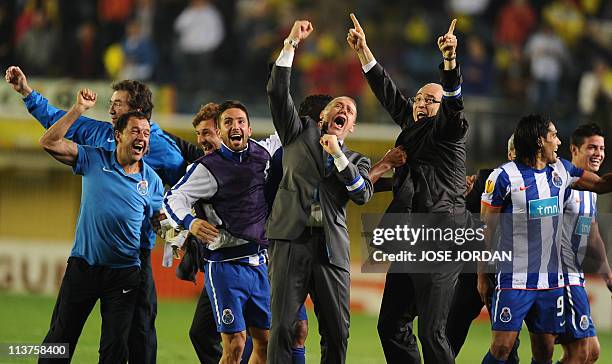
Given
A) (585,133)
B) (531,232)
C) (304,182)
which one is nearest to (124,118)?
(304,182)

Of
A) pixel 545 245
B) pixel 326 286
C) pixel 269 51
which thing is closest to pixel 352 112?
pixel 326 286

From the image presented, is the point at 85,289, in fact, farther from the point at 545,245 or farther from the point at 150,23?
the point at 150,23

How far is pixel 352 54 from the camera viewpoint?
16.6 m

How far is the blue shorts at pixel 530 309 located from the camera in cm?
730

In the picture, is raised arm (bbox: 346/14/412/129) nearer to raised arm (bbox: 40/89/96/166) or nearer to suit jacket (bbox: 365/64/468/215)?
suit jacket (bbox: 365/64/468/215)

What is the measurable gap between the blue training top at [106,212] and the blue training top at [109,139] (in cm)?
34

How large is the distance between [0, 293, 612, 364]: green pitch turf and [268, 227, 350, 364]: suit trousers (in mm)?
2461

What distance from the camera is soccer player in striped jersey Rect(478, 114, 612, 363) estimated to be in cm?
733

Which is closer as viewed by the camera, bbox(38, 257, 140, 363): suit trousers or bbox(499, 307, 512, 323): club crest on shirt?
bbox(38, 257, 140, 363): suit trousers

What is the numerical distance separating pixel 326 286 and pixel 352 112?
113cm

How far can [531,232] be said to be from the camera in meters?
7.40

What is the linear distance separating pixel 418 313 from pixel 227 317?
1.24 m

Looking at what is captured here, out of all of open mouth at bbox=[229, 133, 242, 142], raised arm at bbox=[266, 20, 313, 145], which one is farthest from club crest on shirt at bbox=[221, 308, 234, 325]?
raised arm at bbox=[266, 20, 313, 145]

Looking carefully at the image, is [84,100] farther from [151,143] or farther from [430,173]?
[430,173]
